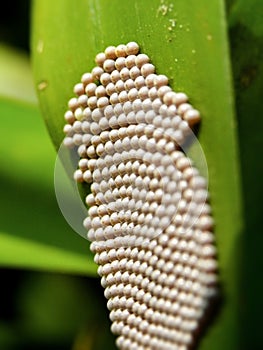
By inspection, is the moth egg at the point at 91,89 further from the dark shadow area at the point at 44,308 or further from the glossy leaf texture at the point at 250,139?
the dark shadow area at the point at 44,308

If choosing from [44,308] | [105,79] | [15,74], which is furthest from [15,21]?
[105,79]

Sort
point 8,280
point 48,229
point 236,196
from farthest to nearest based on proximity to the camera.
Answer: point 8,280
point 48,229
point 236,196

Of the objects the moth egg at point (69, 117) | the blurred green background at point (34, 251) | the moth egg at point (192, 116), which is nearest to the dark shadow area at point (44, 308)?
the blurred green background at point (34, 251)

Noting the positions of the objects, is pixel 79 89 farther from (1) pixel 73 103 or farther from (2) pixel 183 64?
(2) pixel 183 64

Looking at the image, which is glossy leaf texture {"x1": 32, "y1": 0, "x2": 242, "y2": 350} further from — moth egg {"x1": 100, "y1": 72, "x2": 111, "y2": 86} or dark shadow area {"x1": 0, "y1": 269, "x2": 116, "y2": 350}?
dark shadow area {"x1": 0, "y1": 269, "x2": 116, "y2": 350}

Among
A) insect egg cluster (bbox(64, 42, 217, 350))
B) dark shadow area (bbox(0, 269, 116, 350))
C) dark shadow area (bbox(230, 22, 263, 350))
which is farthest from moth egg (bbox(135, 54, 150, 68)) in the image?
dark shadow area (bbox(0, 269, 116, 350))

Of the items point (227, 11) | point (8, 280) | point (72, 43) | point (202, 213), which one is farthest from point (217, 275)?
point (8, 280)

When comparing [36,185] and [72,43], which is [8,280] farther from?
[72,43]
